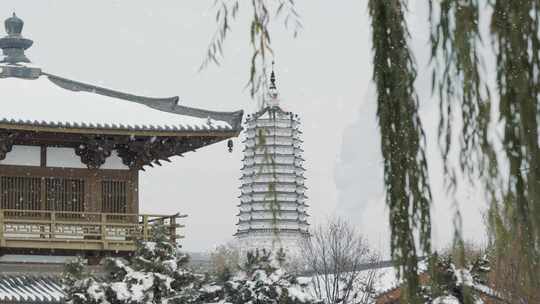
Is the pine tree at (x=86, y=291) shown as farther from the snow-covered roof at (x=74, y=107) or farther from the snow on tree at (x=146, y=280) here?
the snow-covered roof at (x=74, y=107)

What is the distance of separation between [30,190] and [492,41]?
58.4 ft

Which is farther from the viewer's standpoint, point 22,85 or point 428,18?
point 22,85

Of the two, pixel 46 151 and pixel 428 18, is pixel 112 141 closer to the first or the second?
pixel 46 151

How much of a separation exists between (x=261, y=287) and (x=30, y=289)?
5969 mm

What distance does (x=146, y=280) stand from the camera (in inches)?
620

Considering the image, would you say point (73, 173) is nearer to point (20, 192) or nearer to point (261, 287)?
point (20, 192)

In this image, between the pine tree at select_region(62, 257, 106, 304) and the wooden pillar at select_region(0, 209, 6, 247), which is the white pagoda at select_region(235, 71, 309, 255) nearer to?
the wooden pillar at select_region(0, 209, 6, 247)

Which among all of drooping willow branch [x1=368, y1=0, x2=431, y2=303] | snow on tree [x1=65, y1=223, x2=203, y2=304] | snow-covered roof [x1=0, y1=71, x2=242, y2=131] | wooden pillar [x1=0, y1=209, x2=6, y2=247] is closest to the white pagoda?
snow-covered roof [x1=0, y1=71, x2=242, y2=131]

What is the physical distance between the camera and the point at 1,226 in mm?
19391

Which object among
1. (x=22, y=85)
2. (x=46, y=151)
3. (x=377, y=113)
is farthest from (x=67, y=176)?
(x=377, y=113)

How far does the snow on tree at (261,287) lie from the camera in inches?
599

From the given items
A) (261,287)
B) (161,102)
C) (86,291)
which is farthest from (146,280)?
(161,102)

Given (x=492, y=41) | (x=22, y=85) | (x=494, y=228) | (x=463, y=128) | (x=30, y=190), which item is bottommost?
(x=494, y=228)

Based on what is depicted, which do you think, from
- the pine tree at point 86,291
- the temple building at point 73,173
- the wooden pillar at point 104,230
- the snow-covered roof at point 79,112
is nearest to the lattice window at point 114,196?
the temple building at point 73,173
